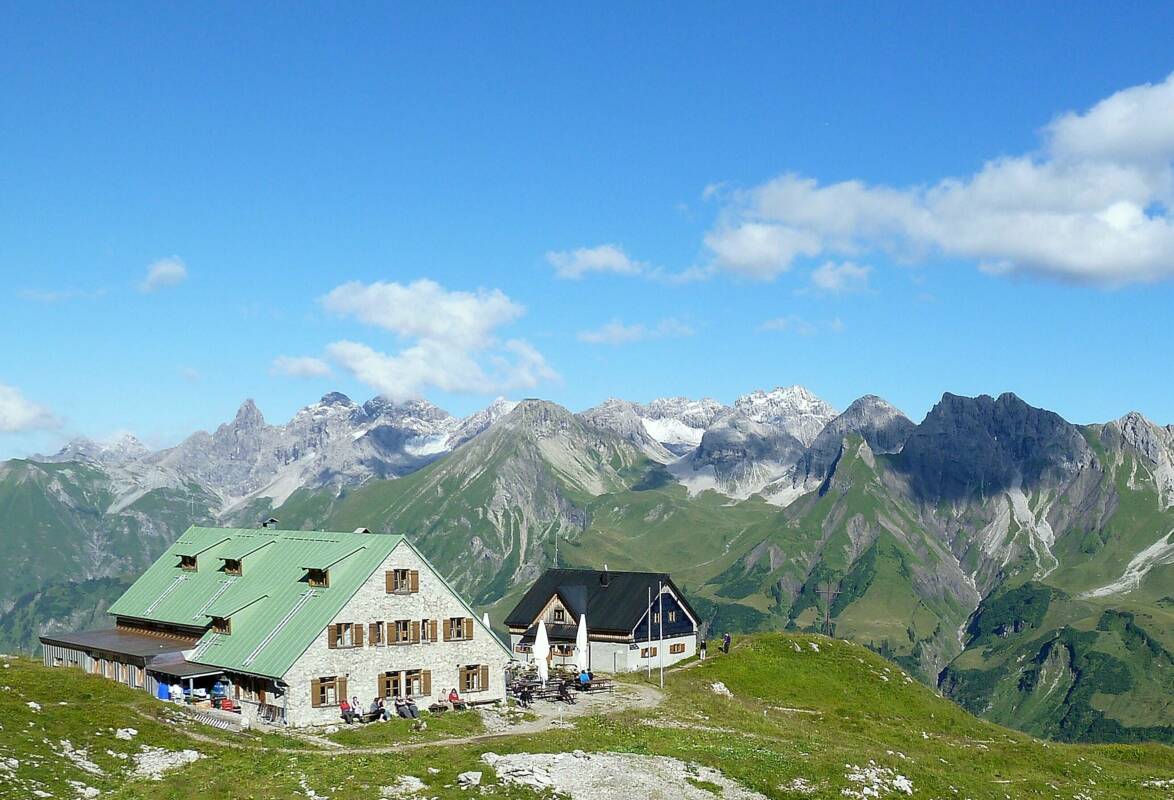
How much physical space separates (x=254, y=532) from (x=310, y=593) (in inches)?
668

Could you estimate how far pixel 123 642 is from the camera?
275 ft

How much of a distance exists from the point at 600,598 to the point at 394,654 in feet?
151

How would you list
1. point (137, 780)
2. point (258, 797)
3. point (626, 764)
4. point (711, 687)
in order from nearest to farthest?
point (258, 797) < point (137, 780) < point (626, 764) < point (711, 687)

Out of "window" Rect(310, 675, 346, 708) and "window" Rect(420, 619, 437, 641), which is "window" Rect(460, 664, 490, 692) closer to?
"window" Rect(420, 619, 437, 641)

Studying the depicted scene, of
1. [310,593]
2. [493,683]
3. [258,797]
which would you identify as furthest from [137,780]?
[493,683]

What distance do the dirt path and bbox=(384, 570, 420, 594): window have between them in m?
9.83

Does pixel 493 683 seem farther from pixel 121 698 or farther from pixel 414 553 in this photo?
pixel 121 698

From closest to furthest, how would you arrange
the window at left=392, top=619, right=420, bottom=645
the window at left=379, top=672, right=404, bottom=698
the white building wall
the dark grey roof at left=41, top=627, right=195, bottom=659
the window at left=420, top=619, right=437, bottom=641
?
the white building wall, the window at left=379, top=672, right=404, bottom=698, the window at left=392, top=619, right=420, bottom=645, the window at left=420, top=619, right=437, bottom=641, the dark grey roof at left=41, top=627, right=195, bottom=659

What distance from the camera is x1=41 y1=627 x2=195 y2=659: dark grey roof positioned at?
78688 millimetres

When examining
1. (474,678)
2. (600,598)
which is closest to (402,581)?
(474,678)

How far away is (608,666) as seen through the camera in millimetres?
113062

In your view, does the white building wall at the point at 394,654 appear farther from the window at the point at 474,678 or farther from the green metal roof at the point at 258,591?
the green metal roof at the point at 258,591

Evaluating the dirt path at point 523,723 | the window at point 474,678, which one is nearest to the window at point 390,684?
the dirt path at point 523,723

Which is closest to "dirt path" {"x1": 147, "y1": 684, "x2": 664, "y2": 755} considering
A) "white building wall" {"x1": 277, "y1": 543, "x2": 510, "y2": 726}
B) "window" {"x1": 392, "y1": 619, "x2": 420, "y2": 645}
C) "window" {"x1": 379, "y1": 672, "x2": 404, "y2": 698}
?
"white building wall" {"x1": 277, "y1": 543, "x2": 510, "y2": 726}
